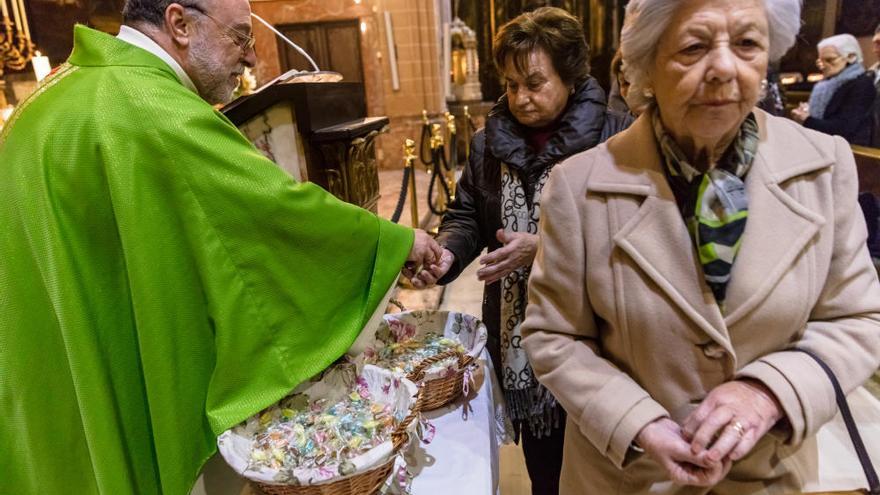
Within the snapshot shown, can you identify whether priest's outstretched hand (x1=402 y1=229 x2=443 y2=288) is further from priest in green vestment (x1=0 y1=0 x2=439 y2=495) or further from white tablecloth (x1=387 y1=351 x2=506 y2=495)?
white tablecloth (x1=387 y1=351 x2=506 y2=495)

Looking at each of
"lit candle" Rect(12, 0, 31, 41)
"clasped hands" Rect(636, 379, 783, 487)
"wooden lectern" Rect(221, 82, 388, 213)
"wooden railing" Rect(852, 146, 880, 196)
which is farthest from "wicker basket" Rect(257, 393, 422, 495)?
"lit candle" Rect(12, 0, 31, 41)

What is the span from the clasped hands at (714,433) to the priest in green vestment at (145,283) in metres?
0.73

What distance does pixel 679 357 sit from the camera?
111 centimetres

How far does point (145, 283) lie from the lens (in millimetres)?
1283

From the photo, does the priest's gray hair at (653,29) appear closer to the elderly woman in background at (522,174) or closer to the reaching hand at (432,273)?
the elderly woman in background at (522,174)

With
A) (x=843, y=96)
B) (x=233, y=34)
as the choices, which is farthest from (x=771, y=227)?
(x=843, y=96)

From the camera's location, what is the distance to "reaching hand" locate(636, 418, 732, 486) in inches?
39.0

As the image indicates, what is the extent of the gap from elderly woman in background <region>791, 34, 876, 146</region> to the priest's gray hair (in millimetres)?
3770

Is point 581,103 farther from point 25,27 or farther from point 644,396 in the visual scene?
point 25,27

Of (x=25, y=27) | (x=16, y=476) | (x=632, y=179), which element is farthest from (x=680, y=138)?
(x=25, y=27)

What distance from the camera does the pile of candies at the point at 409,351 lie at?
1718mm

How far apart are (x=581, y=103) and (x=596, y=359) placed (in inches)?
37.1

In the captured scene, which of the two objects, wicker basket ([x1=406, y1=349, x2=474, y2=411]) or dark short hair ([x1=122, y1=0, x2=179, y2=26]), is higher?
dark short hair ([x1=122, y1=0, x2=179, y2=26])

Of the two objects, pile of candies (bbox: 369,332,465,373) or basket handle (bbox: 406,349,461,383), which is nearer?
basket handle (bbox: 406,349,461,383)
